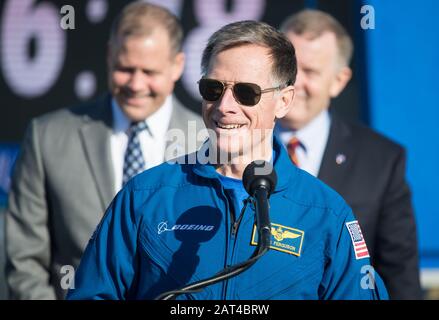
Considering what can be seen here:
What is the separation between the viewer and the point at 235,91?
256 cm

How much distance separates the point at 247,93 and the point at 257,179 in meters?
0.35

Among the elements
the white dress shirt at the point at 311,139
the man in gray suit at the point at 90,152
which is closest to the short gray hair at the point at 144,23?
the man in gray suit at the point at 90,152

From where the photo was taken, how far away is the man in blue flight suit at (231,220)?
2400 millimetres

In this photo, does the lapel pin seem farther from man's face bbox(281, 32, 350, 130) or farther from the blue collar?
the blue collar

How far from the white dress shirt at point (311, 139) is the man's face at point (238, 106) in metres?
1.58

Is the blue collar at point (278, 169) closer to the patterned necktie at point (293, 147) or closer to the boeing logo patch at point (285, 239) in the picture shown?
the boeing logo patch at point (285, 239)

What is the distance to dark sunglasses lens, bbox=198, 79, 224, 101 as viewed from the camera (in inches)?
101

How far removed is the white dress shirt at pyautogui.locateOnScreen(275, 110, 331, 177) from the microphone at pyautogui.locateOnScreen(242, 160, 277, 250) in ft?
5.82

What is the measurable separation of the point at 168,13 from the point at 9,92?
1069 mm

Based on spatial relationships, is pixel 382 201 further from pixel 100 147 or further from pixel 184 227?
pixel 184 227

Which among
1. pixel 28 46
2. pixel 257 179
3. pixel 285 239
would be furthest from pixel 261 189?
pixel 28 46

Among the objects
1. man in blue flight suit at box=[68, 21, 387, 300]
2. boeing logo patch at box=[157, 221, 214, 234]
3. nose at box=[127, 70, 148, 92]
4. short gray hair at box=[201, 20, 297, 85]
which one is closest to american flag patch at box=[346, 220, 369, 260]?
man in blue flight suit at box=[68, 21, 387, 300]

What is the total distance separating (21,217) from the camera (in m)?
3.94
